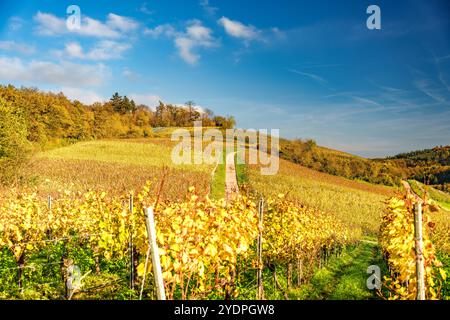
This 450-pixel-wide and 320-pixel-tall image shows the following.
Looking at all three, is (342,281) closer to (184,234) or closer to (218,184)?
(184,234)

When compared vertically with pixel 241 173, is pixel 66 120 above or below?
above

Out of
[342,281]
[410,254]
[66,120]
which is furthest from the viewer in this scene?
[66,120]

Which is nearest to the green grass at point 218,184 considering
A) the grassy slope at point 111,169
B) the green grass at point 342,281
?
the grassy slope at point 111,169

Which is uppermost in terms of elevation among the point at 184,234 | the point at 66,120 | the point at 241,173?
the point at 66,120

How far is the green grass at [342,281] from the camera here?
27.6ft

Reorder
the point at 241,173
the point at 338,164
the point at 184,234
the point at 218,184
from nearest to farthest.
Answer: the point at 184,234 → the point at 218,184 → the point at 241,173 → the point at 338,164

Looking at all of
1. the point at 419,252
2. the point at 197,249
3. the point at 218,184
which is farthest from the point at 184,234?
the point at 218,184

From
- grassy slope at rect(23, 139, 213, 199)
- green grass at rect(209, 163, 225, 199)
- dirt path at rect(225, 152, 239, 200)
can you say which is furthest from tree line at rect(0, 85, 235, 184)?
dirt path at rect(225, 152, 239, 200)

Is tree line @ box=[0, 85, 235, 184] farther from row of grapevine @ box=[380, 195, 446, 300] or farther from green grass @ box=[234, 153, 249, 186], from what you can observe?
row of grapevine @ box=[380, 195, 446, 300]

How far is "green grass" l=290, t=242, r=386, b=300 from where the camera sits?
8.41 metres

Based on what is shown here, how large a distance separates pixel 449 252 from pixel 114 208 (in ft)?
45.7

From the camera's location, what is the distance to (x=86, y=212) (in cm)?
913

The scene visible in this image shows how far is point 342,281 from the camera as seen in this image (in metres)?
9.86

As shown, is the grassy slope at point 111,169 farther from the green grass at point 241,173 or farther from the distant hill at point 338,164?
the distant hill at point 338,164
